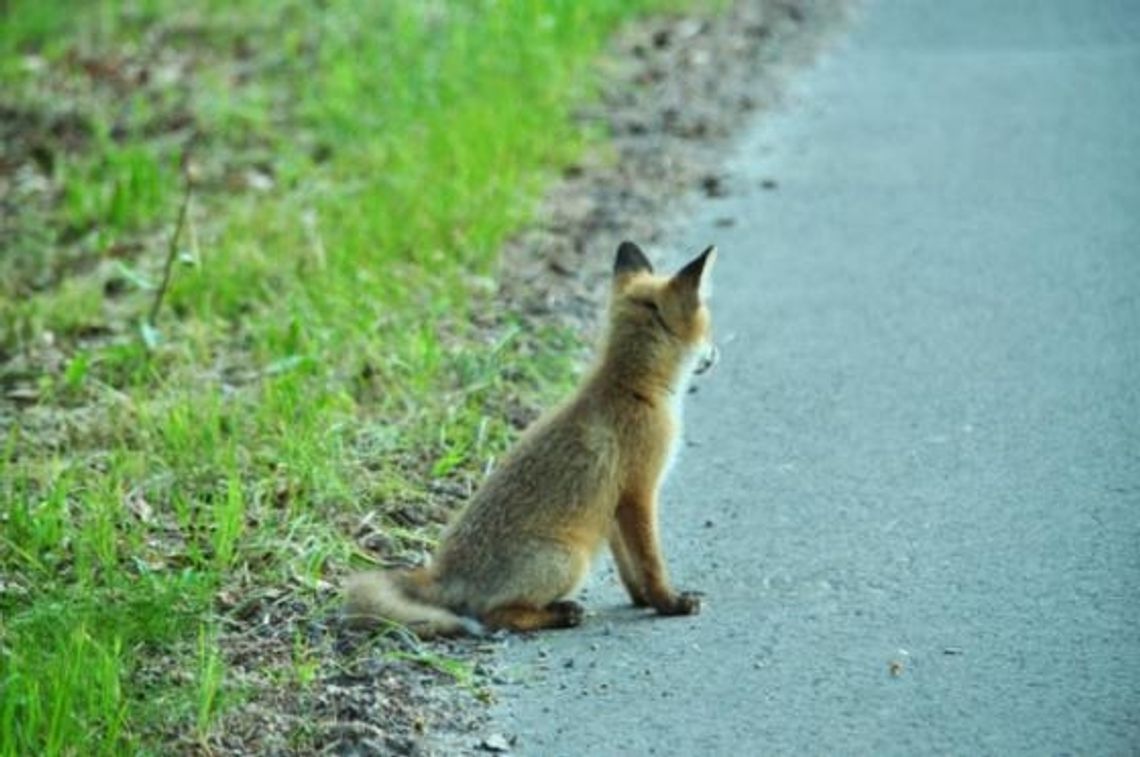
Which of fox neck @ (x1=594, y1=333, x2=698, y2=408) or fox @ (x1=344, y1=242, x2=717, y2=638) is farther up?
→ fox neck @ (x1=594, y1=333, x2=698, y2=408)

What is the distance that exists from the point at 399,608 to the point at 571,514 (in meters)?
0.55

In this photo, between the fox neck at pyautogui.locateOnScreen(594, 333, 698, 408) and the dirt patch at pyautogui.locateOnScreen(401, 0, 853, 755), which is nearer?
the fox neck at pyautogui.locateOnScreen(594, 333, 698, 408)

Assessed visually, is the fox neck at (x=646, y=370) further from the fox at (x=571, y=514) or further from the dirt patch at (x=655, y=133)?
the dirt patch at (x=655, y=133)

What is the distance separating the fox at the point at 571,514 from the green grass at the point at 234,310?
0.97ft

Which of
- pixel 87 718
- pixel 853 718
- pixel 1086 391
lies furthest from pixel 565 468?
pixel 1086 391

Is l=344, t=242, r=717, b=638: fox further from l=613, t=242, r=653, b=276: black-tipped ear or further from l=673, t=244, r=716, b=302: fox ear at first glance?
l=613, t=242, r=653, b=276: black-tipped ear

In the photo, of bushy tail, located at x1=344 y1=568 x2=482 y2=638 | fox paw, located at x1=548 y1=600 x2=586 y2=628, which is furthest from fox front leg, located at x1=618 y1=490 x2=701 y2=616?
bushy tail, located at x1=344 y1=568 x2=482 y2=638

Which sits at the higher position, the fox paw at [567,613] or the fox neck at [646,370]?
the fox neck at [646,370]

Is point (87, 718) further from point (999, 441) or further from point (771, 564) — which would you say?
point (999, 441)

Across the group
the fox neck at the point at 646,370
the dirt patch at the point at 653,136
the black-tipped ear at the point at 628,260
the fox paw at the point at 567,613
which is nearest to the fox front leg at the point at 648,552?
the fox paw at the point at 567,613

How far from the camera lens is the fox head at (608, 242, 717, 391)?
20.1 feet

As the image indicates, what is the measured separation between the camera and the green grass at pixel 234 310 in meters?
5.79

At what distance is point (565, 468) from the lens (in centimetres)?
586

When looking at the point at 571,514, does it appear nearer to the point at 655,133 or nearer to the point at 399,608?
the point at 399,608
